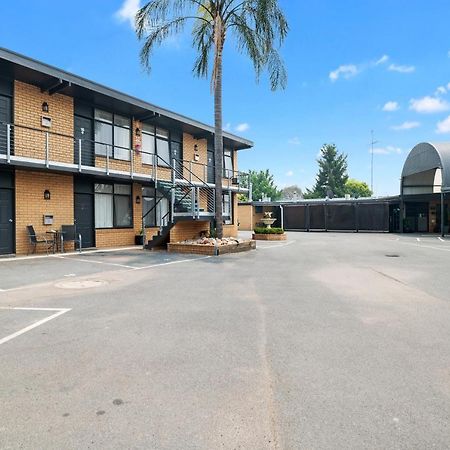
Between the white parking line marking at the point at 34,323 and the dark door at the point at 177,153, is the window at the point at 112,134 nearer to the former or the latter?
the dark door at the point at 177,153

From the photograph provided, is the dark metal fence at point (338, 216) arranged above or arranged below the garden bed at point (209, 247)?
above

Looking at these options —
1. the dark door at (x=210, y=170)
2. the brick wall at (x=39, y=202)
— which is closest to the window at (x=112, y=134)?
the brick wall at (x=39, y=202)

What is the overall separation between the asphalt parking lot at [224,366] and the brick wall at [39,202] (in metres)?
6.20

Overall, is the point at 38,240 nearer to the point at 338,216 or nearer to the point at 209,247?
the point at 209,247

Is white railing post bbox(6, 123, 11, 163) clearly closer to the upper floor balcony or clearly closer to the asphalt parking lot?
the upper floor balcony

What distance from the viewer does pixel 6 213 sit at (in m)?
12.8

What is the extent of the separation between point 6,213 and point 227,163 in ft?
47.9

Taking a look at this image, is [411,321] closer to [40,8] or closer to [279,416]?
[279,416]

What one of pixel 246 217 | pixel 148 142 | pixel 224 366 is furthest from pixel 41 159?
pixel 246 217

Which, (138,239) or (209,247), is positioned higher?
(138,239)

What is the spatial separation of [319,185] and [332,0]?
5395 cm

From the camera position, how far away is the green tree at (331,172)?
64.5 metres

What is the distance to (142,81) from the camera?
1571 centimetres

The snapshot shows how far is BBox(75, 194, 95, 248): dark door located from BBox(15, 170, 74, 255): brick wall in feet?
1.35
